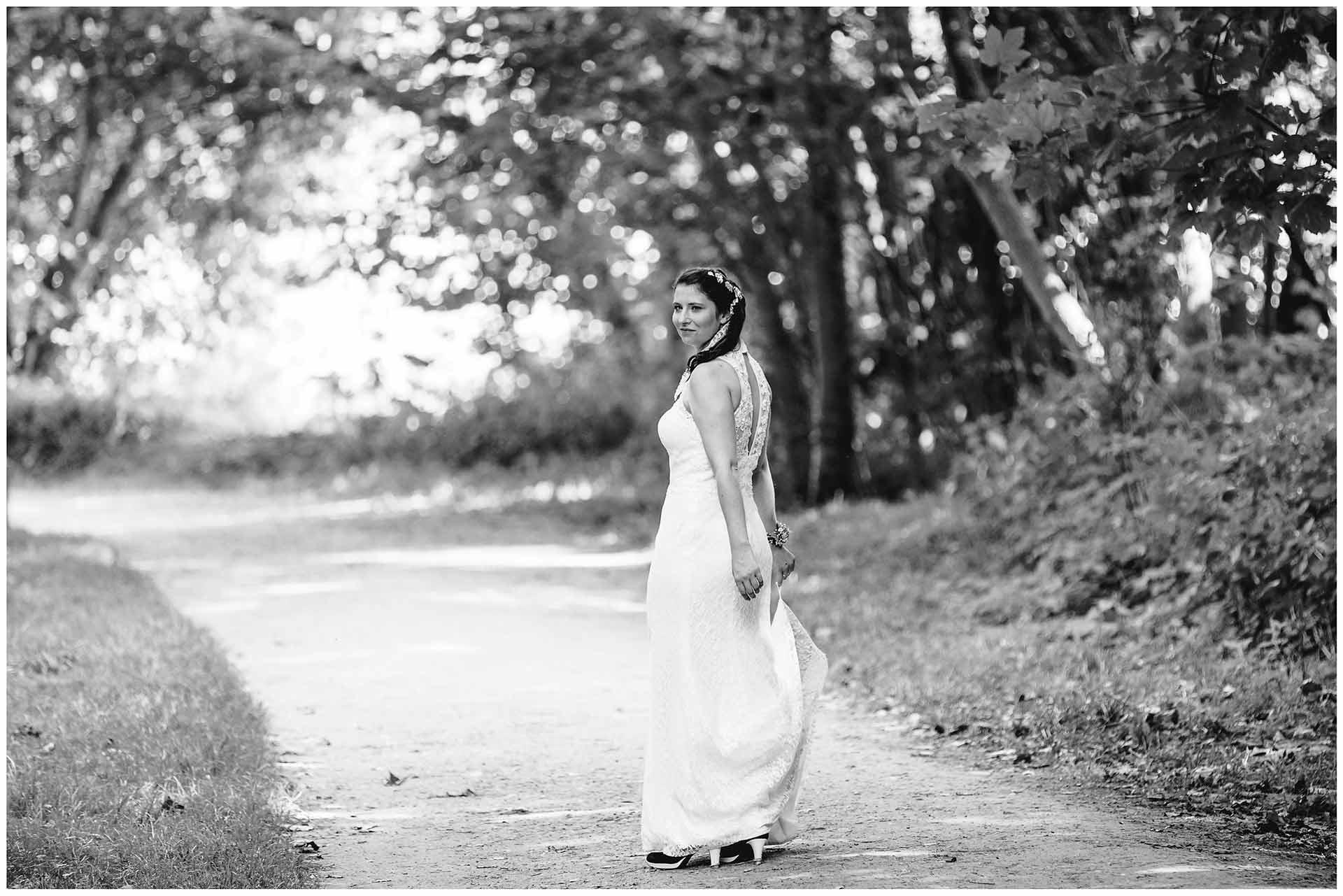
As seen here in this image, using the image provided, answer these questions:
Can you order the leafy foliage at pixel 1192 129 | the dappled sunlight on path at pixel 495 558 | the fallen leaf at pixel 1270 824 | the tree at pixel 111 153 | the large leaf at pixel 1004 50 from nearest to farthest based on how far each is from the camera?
the fallen leaf at pixel 1270 824, the leafy foliage at pixel 1192 129, the large leaf at pixel 1004 50, the dappled sunlight on path at pixel 495 558, the tree at pixel 111 153

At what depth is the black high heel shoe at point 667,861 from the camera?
5.30m

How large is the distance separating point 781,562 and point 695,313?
36.5 inches

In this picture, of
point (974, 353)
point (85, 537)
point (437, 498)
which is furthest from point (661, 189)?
point (85, 537)

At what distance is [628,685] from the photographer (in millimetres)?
8859

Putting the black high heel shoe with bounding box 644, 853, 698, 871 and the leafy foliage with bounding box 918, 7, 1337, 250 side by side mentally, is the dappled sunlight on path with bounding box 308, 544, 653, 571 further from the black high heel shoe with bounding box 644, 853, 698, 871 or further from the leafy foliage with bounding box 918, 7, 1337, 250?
the black high heel shoe with bounding box 644, 853, 698, 871

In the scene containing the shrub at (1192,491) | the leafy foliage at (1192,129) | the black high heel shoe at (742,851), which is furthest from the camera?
the shrub at (1192,491)

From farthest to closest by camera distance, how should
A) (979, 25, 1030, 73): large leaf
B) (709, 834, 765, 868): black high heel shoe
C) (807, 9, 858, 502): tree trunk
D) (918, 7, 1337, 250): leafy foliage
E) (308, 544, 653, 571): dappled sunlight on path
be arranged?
(807, 9, 858, 502): tree trunk, (308, 544, 653, 571): dappled sunlight on path, (979, 25, 1030, 73): large leaf, (918, 7, 1337, 250): leafy foliage, (709, 834, 765, 868): black high heel shoe

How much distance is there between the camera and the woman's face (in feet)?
17.7

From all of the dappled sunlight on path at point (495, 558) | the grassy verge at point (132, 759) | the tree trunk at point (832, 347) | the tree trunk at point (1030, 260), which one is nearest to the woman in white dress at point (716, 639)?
the grassy verge at point (132, 759)

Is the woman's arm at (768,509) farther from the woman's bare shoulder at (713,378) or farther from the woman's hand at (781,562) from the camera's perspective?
the woman's bare shoulder at (713,378)

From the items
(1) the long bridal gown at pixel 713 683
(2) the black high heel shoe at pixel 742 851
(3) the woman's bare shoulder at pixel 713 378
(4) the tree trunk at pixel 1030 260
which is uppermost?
(4) the tree trunk at pixel 1030 260

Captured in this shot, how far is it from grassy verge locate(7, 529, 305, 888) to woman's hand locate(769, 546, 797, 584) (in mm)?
1891

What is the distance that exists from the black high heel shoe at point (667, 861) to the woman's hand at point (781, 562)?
1.00 meters

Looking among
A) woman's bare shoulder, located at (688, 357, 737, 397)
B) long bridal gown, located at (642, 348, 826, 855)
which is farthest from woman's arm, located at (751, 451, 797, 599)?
woman's bare shoulder, located at (688, 357, 737, 397)
